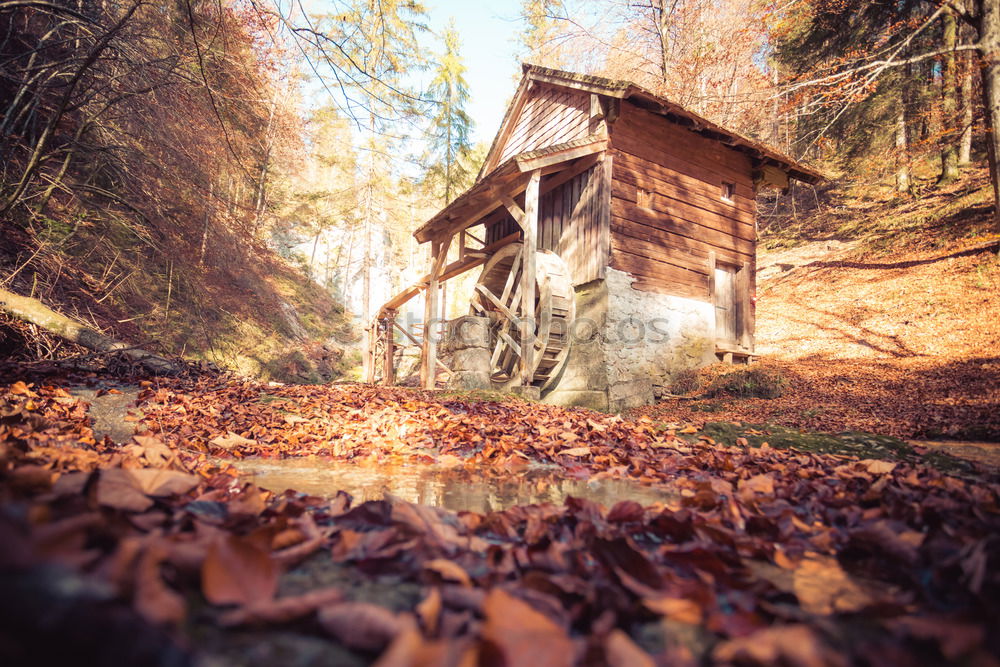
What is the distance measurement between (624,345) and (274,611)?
298 inches

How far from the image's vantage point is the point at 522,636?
24.0 inches

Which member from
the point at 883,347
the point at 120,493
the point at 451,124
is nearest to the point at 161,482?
the point at 120,493

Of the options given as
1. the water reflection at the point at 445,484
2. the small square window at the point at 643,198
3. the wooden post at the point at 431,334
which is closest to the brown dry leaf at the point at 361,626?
the water reflection at the point at 445,484

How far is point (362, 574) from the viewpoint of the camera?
921 millimetres

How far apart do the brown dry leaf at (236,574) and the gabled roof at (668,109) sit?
8249 millimetres

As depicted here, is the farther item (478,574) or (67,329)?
(67,329)

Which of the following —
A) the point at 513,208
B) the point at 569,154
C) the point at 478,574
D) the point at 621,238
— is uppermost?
the point at 569,154

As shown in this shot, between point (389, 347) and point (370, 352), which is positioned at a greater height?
point (389, 347)

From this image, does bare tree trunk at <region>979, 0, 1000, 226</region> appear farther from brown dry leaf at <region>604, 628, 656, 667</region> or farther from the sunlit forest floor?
brown dry leaf at <region>604, 628, 656, 667</region>

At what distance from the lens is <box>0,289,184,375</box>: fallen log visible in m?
4.09

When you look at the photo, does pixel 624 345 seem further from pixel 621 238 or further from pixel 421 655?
pixel 421 655

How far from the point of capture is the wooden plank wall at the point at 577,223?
7941 millimetres

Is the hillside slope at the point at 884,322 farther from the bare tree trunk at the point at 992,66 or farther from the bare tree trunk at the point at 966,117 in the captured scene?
the bare tree trunk at the point at 992,66

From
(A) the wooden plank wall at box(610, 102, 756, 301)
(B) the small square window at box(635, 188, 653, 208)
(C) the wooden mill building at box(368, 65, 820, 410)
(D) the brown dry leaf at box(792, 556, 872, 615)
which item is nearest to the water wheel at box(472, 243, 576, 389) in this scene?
(C) the wooden mill building at box(368, 65, 820, 410)
